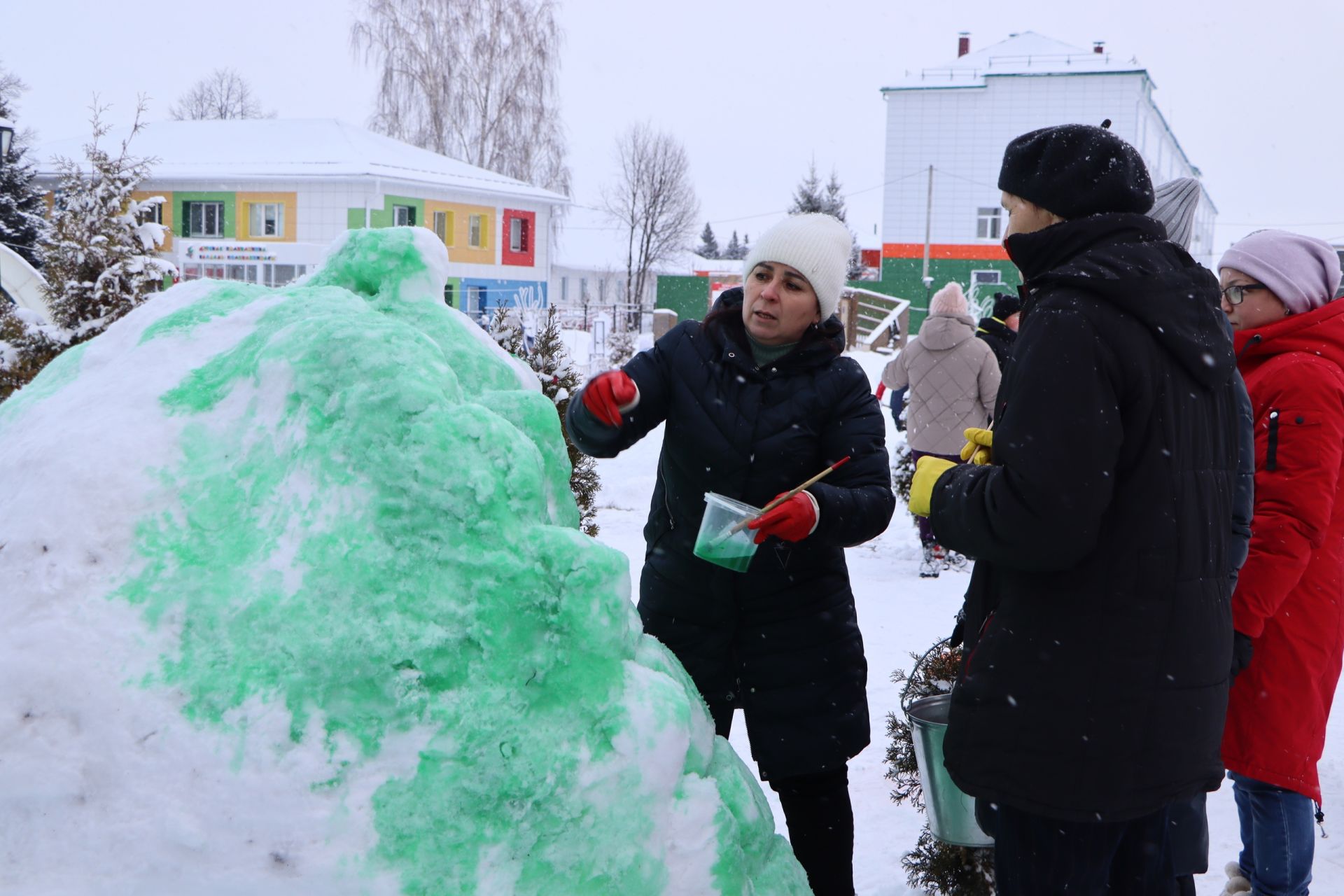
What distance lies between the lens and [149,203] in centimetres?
614

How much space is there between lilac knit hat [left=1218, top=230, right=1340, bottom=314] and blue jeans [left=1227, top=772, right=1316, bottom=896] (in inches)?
48.7

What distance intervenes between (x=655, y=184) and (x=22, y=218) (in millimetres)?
23154

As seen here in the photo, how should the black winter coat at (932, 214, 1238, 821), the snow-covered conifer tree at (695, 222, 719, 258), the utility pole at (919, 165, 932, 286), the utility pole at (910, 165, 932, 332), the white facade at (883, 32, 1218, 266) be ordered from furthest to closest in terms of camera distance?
the snow-covered conifer tree at (695, 222, 719, 258), the white facade at (883, 32, 1218, 266), the utility pole at (919, 165, 932, 286), the utility pole at (910, 165, 932, 332), the black winter coat at (932, 214, 1238, 821)

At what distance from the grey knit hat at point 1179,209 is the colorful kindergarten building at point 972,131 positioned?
30.3m

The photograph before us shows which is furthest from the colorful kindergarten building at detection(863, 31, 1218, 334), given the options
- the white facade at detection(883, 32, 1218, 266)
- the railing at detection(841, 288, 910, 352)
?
the railing at detection(841, 288, 910, 352)

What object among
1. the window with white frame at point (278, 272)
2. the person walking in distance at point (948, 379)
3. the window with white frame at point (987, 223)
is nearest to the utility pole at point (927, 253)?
the window with white frame at point (987, 223)

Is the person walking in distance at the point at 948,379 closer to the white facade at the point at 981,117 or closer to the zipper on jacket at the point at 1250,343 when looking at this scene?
the zipper on jacket at the point at 1250,343

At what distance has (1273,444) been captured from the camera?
104 inches

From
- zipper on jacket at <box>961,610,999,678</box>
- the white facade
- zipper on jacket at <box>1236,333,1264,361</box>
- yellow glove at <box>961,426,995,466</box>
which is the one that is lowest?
zipper on jacket at <box>961,610,999,678</box>

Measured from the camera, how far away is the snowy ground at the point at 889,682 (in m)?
3.49

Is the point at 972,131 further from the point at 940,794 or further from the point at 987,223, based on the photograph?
the point at 940,794

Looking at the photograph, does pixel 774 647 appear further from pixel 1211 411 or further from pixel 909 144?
pixel 909 144

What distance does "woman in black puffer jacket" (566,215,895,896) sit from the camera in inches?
98.2

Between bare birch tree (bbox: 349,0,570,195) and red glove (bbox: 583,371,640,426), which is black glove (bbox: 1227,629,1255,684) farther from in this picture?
bare birch tree (bbox: 349,0,570,195)
